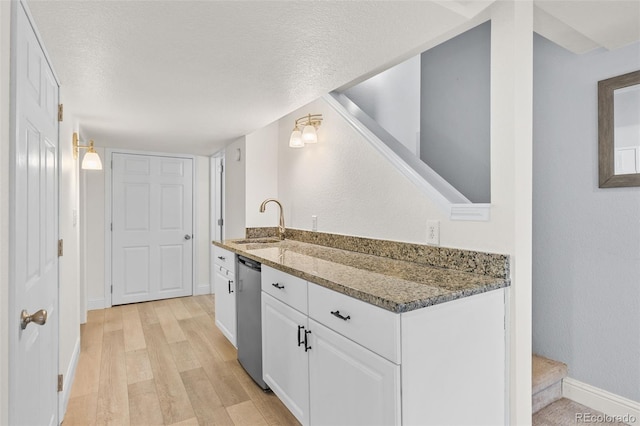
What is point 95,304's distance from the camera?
4.25 metres

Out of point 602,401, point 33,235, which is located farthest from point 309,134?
point 602,401

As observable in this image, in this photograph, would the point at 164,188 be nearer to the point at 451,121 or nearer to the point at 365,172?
the point at 365,172

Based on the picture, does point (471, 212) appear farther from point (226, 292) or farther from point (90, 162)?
point (90, 162)

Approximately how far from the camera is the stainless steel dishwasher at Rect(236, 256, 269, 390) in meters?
2.35

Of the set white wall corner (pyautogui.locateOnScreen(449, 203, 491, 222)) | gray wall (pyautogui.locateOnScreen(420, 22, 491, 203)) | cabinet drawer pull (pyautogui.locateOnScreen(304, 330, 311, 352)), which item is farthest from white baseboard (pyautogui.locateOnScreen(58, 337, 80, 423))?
gray wall (pyautogui.locateOnScreen(420, 22, 491, 203))

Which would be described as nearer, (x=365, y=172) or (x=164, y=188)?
(x=365, y=172)

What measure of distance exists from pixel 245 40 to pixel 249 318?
1.81 metres

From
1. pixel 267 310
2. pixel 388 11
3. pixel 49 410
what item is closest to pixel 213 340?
pixel 267 310

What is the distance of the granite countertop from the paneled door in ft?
9.05

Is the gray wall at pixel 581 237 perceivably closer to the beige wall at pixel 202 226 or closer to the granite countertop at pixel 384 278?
the granite countertop at pixel 384 278

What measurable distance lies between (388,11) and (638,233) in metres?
1.77

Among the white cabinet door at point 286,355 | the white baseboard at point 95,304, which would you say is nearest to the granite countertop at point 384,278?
the white cabinet door at point 286,355

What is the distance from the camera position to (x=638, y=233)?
73.4 inches
